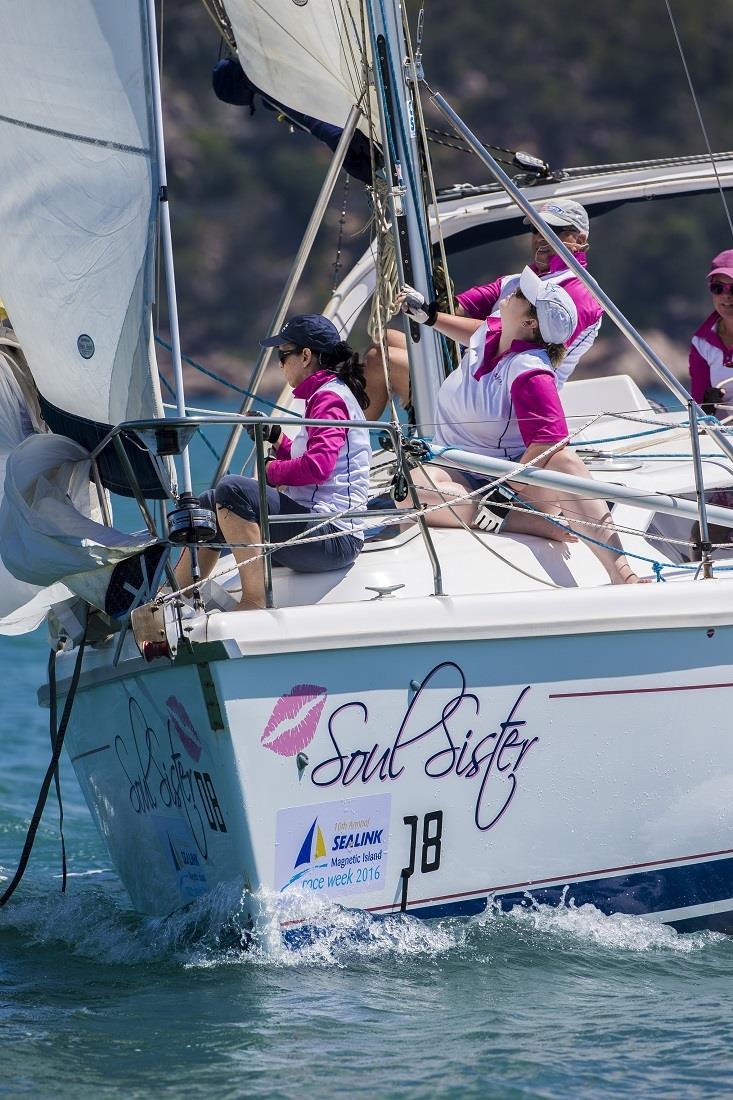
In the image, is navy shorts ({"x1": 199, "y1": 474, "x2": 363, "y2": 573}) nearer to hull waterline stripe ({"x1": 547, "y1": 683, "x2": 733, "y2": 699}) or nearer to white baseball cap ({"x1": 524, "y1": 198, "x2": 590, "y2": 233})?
hull waterline stripe ({"x1": 547, "y1": 683, "x2": 733, "y2": 699})

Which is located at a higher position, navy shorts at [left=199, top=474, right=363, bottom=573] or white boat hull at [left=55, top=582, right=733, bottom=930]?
navy shorts at [left=199, top=474, right=363, bottom=573]

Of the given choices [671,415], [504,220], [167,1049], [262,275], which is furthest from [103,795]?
[262,275]

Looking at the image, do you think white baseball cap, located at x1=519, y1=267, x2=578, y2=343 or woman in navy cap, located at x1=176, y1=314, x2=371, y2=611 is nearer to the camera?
woman in navy cap, located at x1=176, y1=314, x2=371, y2=611

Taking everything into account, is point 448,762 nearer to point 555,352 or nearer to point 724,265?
point 555,352

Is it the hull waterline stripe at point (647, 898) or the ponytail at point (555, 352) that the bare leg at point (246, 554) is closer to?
the hull waterline stripe at point (647, 898)

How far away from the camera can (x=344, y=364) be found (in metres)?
4.82

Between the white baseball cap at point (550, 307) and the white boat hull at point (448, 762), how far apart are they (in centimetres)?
94

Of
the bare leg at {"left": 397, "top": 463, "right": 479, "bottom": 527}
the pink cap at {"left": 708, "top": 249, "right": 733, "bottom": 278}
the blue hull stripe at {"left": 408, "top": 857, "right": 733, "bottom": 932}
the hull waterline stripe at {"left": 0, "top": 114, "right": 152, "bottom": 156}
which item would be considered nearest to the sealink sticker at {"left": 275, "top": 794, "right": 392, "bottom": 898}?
the blue hull stripe at {"left": 408, "top": 857, "right": 733, "bottom": 932}

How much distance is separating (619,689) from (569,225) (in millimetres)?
1800

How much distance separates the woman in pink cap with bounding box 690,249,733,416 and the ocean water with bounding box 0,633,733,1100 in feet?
6.83

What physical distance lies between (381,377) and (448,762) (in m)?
2.16

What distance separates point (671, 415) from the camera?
5.85m

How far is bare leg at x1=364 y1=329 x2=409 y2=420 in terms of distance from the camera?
6094mm

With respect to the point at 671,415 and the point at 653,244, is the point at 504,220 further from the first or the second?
the point at 653,244
